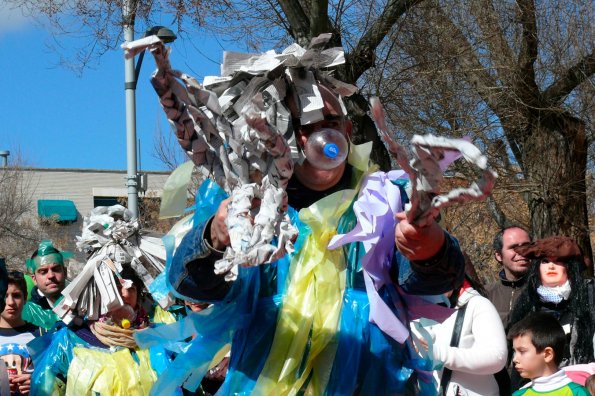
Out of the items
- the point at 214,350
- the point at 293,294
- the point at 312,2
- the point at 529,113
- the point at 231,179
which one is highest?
the point at 312,2

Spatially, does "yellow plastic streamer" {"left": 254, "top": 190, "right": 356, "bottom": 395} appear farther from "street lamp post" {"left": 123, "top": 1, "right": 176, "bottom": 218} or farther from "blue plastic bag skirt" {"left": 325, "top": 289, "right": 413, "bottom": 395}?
"street lamp post" {"left": 123, "top": 1, "right": 176, "bottom": 218}

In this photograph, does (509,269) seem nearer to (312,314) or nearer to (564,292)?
(564,292)

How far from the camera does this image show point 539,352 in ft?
15.5

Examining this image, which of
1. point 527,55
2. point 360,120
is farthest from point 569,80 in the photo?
point 360,120

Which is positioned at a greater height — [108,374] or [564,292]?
[564,292]

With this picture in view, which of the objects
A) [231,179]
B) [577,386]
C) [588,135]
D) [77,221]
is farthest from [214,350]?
[77,221]

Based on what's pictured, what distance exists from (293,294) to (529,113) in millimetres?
7435

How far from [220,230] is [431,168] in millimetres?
594

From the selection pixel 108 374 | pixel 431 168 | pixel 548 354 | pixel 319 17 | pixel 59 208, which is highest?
pixel 319 17

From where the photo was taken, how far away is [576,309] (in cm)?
505

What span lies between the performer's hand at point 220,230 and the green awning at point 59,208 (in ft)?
93.7

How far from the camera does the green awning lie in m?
30.7

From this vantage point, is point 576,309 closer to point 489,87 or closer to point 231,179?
point 231,179

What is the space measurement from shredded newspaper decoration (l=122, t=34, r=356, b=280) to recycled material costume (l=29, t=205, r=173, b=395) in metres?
2.56
